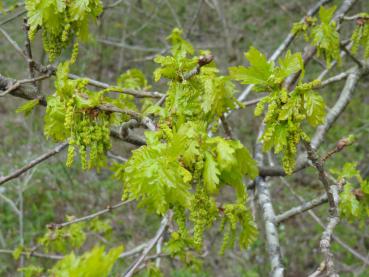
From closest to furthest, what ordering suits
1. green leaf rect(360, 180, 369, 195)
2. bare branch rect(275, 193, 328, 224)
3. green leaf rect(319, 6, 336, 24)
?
bare branch rect(275, 193, 328, 224)
green leaf rect(360, 180, 369, 195)
green leaf rect(319, 6, 336, 24)

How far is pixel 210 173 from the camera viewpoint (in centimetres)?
143

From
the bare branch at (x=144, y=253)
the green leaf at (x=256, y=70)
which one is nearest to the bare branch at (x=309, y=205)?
the bare branch at (x=144, y=253)

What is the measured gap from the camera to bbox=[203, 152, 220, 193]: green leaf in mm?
1404

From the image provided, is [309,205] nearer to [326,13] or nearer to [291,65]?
[291,65]

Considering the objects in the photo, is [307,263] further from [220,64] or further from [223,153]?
[223,153]

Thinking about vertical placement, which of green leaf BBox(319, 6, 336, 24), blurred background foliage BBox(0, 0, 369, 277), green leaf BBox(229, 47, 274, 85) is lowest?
blurred background foliage BBox(0, 0, 369, 277)

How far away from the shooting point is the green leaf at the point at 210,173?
1.40m

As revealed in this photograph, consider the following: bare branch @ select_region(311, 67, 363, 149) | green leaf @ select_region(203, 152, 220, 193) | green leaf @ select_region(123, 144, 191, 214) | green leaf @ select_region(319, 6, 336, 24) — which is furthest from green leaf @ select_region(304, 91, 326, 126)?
bare branch @ select_region(311, 67, 363, 149)

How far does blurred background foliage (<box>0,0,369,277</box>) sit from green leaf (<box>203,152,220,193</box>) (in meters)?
3.56

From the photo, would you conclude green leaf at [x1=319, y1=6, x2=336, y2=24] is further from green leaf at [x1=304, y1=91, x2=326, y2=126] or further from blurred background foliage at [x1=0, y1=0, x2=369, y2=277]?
blurred background foliage at [x1=0, y1=0, x2=369, y2=277]

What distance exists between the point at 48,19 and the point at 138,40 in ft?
24.4

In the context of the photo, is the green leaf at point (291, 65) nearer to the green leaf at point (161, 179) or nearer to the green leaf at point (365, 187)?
the green leaf at point (161, 179)

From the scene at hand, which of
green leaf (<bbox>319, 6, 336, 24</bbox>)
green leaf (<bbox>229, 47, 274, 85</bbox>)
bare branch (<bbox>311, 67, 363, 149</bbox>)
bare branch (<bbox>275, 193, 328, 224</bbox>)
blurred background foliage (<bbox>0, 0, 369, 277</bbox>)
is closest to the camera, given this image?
green leaf (<bbox>229, 47, 274, 85</bbox>)

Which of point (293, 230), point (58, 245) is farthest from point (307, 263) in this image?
point (58, 245)
